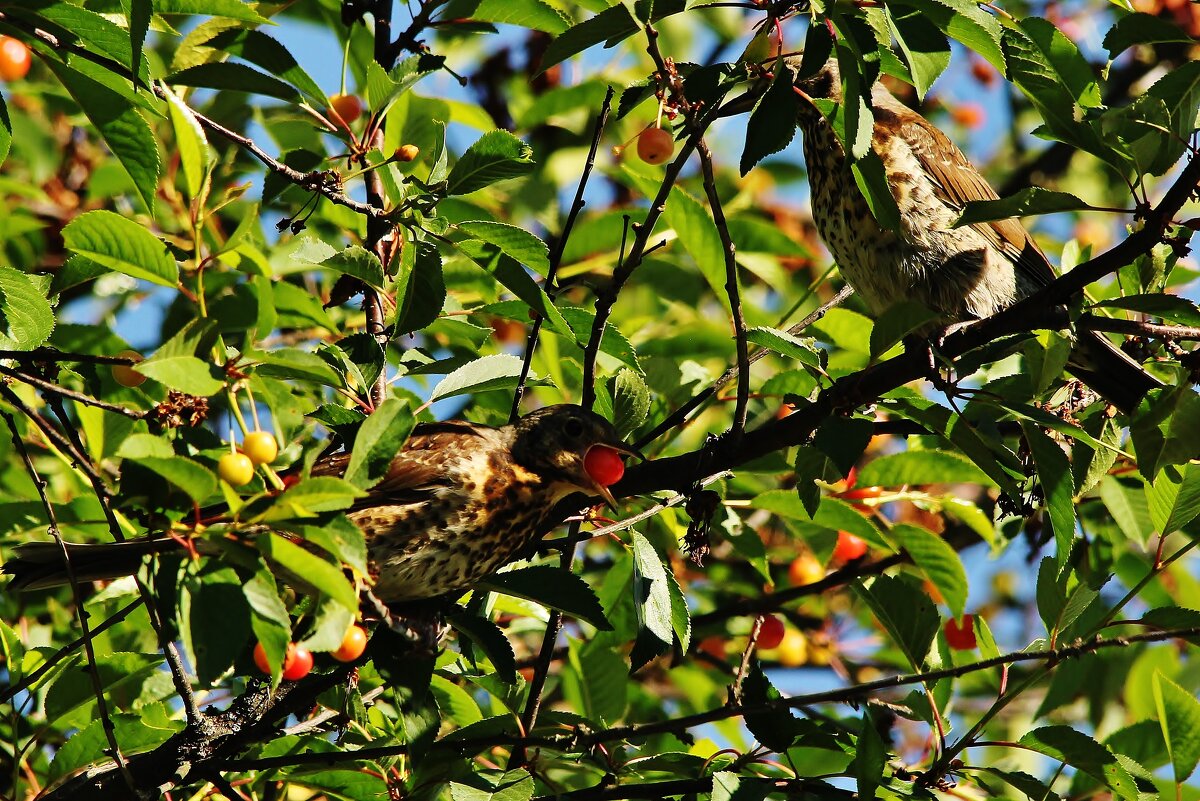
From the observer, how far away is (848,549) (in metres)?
4.35

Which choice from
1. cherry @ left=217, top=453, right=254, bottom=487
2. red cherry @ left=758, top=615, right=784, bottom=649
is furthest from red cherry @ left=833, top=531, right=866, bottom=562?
cherry @ left=217, top=453, right=254, bottom=487

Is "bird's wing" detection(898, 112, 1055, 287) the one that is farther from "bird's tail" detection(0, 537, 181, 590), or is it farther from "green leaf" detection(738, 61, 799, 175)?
"bird's tail" detection(0, 537, 181, 590)

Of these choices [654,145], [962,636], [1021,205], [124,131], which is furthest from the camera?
[962,636]

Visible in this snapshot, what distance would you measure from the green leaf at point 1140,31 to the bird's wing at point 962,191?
1749mm

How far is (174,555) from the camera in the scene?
1.97 meters

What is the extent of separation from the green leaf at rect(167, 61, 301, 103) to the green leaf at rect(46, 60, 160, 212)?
399mm

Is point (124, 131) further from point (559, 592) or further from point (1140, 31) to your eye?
point (1140, 31)

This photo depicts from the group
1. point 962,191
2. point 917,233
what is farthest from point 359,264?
point 962,191

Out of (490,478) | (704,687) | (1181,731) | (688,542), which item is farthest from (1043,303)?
(704,687)

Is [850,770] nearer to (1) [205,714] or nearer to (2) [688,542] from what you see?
(2) [688,542]

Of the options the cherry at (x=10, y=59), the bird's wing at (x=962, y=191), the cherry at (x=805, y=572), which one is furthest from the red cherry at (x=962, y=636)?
the cherry at (x=10, y=59)

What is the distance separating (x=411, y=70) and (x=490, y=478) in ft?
3.53

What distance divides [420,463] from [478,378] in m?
0.45

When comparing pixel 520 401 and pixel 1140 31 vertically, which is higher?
pixel 1140 31
